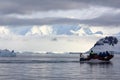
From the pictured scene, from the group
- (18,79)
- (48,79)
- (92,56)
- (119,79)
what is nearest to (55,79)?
(48,79)

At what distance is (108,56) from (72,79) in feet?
373

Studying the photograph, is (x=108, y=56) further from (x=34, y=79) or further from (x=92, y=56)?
(x=34, y=79)

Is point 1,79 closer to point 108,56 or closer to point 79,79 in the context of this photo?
point 79,79

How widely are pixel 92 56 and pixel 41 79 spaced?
106 metres

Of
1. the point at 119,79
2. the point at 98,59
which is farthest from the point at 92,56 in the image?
the point at 119,79

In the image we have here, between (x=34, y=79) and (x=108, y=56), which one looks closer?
(x=34, y=79)

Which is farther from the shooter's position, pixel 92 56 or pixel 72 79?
pixel 92 56

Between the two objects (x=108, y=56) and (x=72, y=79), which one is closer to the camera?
(x=72, y=79)

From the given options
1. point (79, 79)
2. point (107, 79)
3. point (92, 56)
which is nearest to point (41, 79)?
point (79, 79)

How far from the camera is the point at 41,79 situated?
7356cm

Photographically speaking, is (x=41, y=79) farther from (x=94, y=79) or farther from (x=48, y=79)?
(x=94, y=79)

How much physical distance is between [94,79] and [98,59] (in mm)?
107490

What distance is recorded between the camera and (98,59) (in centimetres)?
18188

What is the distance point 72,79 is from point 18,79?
9.76 metres
